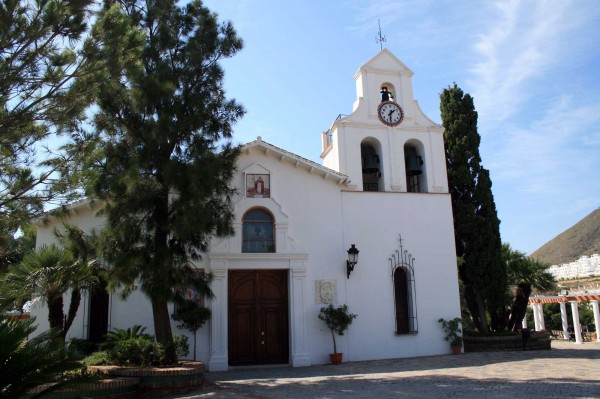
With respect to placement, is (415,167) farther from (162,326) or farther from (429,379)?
(162,326)

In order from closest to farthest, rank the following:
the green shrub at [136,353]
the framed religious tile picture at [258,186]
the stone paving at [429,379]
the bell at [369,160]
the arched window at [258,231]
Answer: the stone paving at [429,379], the green shrub at [136,353], the arched window at [258,231], the framed religious tile picture at [258,186], the bell at [369,160]

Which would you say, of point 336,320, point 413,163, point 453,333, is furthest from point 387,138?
point 453,333

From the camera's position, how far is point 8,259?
2178cm

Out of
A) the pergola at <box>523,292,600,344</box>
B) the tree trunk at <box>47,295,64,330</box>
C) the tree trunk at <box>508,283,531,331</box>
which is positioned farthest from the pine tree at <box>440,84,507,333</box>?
the tree trunk at <box>47,295,64,330</box>

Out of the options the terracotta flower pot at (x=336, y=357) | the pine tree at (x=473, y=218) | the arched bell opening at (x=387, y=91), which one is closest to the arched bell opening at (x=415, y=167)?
the pine tree at (x=473, y=218)

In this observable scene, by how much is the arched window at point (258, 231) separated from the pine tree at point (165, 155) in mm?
4050

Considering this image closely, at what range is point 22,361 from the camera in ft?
18.2

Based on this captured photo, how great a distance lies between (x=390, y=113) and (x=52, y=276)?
41.4 feet

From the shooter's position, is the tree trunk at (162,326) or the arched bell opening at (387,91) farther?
the arched bell opening at (387,91)

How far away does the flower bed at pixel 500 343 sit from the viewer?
18.2 meters

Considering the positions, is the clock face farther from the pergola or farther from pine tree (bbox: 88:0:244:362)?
the pergola

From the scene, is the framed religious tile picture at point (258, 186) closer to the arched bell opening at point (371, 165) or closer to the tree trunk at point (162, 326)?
the arched bell opening at point (371, 165)

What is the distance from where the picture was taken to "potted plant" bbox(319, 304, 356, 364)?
16.1 m

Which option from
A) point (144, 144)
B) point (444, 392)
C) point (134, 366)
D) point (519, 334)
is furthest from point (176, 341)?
point (519, 334)
